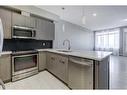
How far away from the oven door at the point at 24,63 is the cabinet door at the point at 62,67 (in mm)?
969

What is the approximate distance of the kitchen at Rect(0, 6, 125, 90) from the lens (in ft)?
6.17

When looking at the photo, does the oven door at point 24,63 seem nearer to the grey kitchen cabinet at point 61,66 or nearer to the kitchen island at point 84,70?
the grey kitchen cabinet at point 61,66

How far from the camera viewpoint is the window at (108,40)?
8.99m

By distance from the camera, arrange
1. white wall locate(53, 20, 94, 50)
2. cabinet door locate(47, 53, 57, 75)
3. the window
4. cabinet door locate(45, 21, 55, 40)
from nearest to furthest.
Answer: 1. cabinet door locate(47, 53, 57, 75)
2. cabinet door locate(45, 21, 55, 40)
3. white wall locate(53, 20, 94, 50)
4. the window

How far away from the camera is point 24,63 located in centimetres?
318

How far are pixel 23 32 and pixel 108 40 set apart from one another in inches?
337

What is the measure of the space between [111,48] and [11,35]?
873cm

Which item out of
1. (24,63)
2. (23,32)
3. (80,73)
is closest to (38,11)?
(23,32)

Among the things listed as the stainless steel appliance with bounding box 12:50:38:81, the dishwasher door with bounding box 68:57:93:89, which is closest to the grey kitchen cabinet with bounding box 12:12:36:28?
the stainless steel appliance with bounding box 12:50:38:81

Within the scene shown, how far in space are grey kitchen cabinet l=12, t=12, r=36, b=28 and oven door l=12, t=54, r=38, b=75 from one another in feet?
3.59

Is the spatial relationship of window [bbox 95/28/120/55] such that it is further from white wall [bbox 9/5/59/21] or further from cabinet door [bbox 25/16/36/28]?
cabinet door [bbox 25/16/36/28]

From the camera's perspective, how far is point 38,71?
3.75 meters

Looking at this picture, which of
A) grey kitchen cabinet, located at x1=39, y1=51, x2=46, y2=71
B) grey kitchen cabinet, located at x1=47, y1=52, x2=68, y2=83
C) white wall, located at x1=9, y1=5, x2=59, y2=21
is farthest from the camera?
grey kitchen cabinet, located at x1=39, y1=51, x2=46, y2=71
